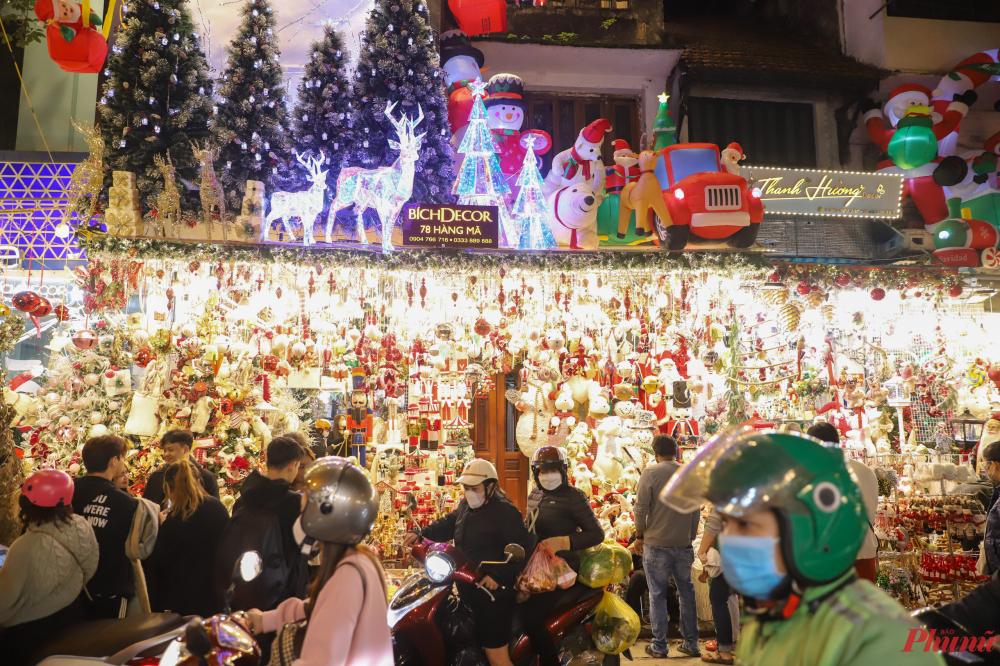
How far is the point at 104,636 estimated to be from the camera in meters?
2.80

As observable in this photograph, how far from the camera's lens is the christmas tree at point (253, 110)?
7.44 metres

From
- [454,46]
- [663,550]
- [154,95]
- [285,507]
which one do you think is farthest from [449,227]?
[285,507]

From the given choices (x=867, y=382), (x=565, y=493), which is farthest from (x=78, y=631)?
(x=867, y=382)

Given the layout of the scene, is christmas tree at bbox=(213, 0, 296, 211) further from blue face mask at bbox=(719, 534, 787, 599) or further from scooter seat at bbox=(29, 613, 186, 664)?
blue face mask at bbox=(719, 534, 787, 599)

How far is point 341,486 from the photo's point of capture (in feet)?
7.30

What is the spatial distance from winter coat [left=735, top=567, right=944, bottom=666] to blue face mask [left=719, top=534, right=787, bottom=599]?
0.25ft

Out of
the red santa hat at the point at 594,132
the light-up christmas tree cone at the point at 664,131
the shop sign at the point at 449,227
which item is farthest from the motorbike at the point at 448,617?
the light-up christmas tree cone at the point at 664,131

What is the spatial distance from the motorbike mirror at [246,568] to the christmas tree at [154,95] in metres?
5.15

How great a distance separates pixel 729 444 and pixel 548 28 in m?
9.47

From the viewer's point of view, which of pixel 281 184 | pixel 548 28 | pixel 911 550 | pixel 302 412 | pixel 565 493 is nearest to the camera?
pixel 565 493

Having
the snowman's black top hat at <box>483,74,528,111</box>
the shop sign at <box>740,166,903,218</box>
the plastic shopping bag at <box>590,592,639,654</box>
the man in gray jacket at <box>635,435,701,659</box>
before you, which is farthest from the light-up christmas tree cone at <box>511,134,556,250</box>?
the plastic shopping bag at <box>590,592,639,654</box>

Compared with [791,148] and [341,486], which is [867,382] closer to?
[791,148]

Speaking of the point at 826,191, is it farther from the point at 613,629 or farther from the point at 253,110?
the point at 253,110

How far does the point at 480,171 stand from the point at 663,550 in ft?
14.3
